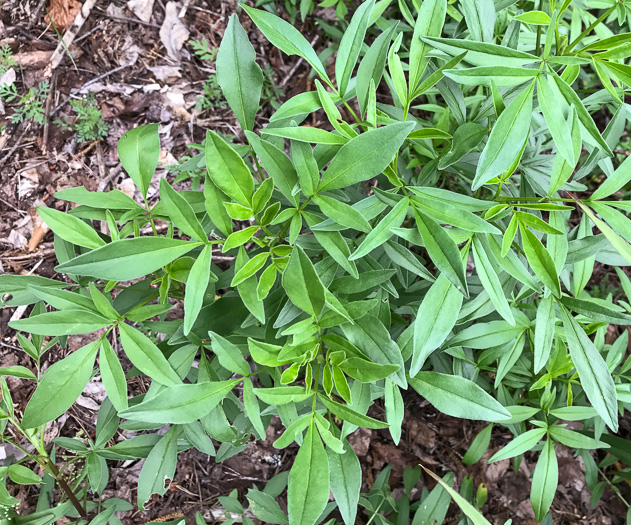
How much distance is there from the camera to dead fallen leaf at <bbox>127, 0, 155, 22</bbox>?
2.30 metres

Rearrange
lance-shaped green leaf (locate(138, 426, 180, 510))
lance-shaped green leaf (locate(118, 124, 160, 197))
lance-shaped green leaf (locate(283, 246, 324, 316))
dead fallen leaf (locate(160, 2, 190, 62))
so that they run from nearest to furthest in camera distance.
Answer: lance-shaped green leaf (locate(283, 246, 324, 316))
lance-shaped green leaf (locate(118, 124, 160, 197))
lance-shaped green leaf (locate(138, 426, 180, 510))
dead fallen leaf (locate(160, 2, 190, 62))

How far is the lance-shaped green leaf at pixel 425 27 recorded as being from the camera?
101cm

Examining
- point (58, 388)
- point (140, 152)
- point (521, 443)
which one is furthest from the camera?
point (521, 443)

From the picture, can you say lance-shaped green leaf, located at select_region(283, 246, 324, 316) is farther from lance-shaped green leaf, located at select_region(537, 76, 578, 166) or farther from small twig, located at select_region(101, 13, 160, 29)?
small twig, located at select_region(101, 13, 160, 29)

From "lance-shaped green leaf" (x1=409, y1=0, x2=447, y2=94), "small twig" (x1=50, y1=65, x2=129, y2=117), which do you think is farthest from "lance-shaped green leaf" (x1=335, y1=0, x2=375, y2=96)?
"small twig" (x1=50, y1=65, x2=129, y2=117)

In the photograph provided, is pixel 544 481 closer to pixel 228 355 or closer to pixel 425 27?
pixel 228 355

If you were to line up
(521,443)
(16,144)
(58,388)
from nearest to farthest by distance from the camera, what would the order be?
(58,388), (521,443), (16,144)

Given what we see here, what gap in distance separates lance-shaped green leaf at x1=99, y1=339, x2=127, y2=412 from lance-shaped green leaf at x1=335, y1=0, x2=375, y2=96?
779 millimetres

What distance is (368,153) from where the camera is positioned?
0.89 meters

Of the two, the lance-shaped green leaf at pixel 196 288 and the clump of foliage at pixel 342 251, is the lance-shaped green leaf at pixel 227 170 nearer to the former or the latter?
the clump of foliage at pixel 342 251

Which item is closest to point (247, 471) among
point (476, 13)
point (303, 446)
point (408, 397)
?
point (408, 397)

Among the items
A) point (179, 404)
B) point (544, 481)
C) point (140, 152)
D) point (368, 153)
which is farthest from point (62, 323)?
point (544, 481)

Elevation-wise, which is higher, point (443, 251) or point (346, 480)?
point (443, 251)

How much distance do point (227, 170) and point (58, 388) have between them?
565 millimetres
